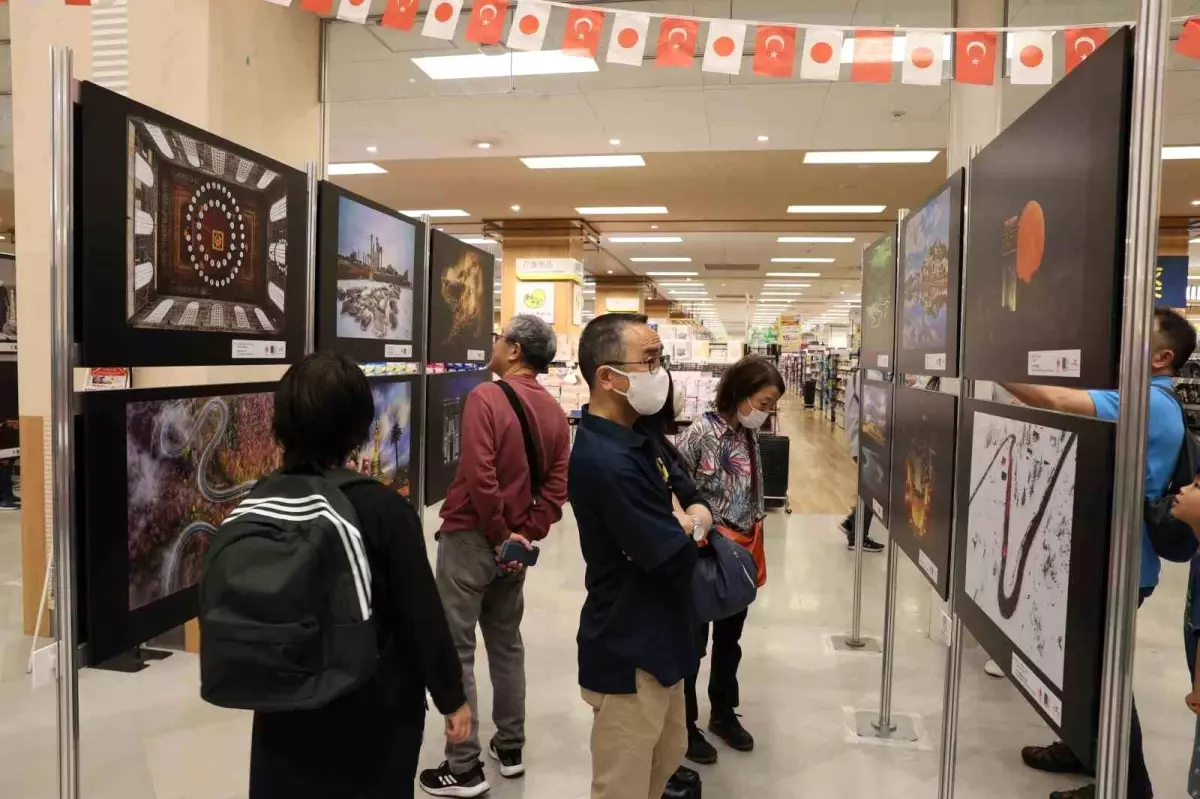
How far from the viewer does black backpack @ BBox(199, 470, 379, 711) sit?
1.37 metres

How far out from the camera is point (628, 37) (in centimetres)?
357

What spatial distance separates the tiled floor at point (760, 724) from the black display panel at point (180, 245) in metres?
1.77

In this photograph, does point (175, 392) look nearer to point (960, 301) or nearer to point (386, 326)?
point (386, 326)

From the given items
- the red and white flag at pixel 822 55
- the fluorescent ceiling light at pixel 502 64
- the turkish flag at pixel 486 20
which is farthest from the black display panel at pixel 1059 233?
the fluorescent ceiling light at pixel 502 64

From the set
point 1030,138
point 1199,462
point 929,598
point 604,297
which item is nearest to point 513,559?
point 1030,138

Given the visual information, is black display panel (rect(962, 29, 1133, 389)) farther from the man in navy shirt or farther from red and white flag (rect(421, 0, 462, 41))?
red and white flag (rect(421, 0, 462, 41))

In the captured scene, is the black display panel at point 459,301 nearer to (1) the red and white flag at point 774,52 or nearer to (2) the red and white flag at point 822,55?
(1) the red and white flag at point 774,52

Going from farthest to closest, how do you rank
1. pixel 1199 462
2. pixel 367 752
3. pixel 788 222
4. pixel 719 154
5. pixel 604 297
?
pixel 604 297, pixel 788 222, pixel 719 154, pixel 1199 462, pixel 367 752

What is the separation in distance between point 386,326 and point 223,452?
37.8 inches

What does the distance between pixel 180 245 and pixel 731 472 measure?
2079 millimetres

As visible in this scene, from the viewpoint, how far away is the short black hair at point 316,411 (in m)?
1.54

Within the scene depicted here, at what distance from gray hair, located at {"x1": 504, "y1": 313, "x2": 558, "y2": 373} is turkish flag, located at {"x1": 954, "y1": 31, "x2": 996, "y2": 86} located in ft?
8.05

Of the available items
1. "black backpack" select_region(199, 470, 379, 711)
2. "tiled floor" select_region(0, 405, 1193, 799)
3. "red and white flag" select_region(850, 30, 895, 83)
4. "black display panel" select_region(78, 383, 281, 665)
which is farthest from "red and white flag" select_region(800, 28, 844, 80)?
"black backpack" select_region(199, 470, 379, 711)

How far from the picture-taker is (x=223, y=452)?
2.14 m
